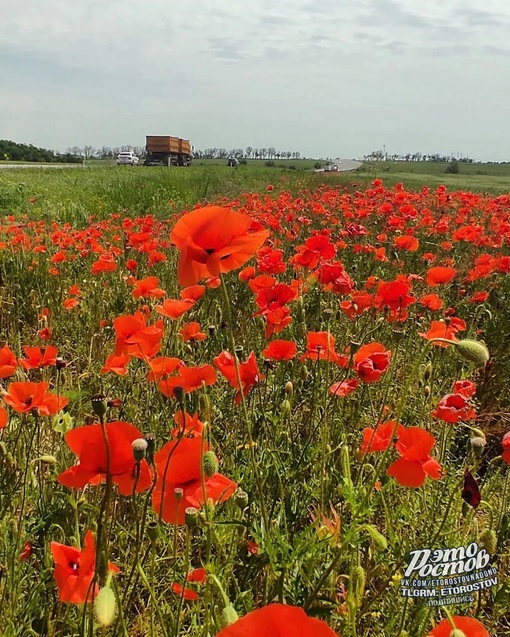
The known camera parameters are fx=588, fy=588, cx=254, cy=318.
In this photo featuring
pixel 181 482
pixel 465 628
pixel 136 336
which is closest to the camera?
pixel 465 628

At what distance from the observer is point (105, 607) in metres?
0.89

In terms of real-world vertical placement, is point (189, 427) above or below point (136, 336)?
below

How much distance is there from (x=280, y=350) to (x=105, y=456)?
35.8 inches

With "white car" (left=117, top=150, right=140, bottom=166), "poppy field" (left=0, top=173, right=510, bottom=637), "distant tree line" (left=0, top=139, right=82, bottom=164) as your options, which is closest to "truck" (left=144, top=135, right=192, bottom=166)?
"white car" (left=117, top=150, right=140, bottom=166)

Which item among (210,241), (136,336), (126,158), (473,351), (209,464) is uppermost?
(126,158)

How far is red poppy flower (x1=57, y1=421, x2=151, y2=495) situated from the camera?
1.03 m

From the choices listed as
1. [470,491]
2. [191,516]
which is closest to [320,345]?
[470,491]

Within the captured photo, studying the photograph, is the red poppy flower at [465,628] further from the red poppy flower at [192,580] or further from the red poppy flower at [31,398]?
the red poppy flower at [31,398]

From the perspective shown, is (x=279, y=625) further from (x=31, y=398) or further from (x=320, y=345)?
(x=320, y=345)

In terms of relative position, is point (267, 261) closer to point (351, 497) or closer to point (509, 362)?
point (509, 362)

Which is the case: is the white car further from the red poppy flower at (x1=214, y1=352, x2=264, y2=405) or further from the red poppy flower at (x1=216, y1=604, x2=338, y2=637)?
the red poppy flower at (x1=216, y1=604, x2=338, y2=637)

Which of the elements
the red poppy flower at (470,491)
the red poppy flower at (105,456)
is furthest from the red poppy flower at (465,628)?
the red poppy flower at (105,456)

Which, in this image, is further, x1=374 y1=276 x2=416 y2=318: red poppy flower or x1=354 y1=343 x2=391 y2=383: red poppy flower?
x1=374 y1=276 x2=416 y2=318: red poppy flower

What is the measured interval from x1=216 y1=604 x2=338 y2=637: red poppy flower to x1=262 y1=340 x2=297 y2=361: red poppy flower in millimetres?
1346
